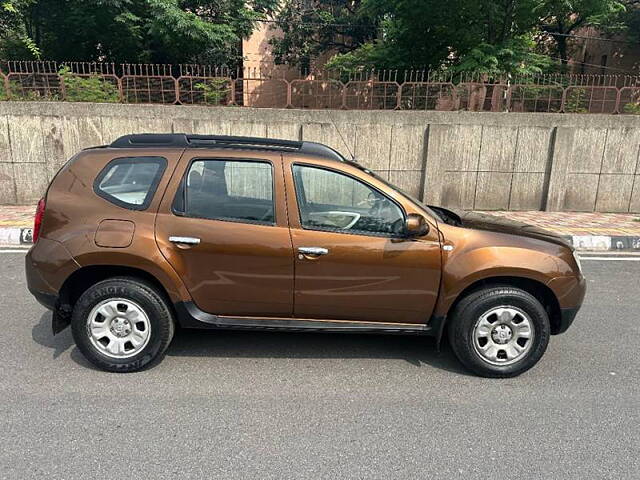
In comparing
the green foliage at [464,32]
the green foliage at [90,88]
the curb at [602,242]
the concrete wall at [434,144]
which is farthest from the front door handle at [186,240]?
the green foliage at [464,32]

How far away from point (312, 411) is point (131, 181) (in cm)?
212

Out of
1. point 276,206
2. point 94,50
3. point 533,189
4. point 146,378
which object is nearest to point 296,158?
point 276,206

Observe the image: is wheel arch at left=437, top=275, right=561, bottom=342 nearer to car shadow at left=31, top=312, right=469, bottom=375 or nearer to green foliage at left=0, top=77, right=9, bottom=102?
car shadow at left=31, top=312, right=469, bottom=375

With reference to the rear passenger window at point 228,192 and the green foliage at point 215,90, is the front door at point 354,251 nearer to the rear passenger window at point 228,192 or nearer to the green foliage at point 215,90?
the rear passenger window at point 228,192

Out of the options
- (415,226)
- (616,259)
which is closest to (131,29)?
(415,226)

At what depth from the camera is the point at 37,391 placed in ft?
10.6

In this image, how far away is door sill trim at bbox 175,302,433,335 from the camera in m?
3.55

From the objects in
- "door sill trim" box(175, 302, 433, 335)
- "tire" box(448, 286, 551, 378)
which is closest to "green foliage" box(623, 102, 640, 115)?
"tire" box(448, 286, 551, 378)

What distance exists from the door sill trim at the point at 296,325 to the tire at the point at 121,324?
21 cm

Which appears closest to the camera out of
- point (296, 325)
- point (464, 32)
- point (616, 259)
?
point (296, 325)

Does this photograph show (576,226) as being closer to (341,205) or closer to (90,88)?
(341,205)

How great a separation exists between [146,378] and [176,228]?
112cm

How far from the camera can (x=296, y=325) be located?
3568mm

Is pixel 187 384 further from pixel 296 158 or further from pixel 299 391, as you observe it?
pixel 296 158
